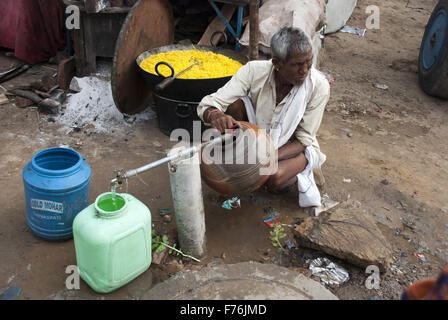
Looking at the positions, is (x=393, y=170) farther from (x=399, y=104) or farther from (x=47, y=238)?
(x=47, y=238)

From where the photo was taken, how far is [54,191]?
2.55 m

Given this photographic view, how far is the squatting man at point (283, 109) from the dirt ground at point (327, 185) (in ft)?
1.03

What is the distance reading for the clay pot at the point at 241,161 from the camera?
8.53 feet

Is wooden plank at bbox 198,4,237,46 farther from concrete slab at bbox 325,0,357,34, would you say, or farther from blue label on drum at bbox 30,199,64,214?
blue label on drum at bbox 30,199,64,214

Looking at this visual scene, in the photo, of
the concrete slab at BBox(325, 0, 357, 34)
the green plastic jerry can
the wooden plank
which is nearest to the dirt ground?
the green plastic jerry can

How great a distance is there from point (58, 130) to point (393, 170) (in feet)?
11.2

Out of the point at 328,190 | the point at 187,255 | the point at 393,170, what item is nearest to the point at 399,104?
the point at 393,170

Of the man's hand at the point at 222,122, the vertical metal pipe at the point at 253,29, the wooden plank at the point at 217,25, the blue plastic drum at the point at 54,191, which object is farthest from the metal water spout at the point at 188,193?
the wooden plank at the point at 217,25

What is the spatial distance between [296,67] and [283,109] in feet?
1.32

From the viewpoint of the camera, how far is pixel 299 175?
10.6 ft

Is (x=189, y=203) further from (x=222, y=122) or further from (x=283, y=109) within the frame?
(x=283, y=109)

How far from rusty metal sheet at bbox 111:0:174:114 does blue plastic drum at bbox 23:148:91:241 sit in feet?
4.75

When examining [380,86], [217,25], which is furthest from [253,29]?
[380,86]

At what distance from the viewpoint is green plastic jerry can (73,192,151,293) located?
2223 mm
